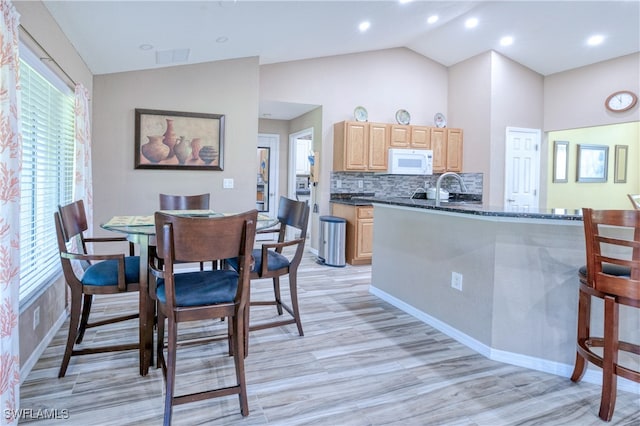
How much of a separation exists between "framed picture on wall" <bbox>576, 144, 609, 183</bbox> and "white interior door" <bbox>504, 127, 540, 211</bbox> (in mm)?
1176

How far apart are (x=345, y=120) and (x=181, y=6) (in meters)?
3.21

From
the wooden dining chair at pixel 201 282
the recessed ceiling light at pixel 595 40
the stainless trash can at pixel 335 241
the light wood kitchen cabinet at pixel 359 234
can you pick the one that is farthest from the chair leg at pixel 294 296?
the recessed ceiling light at pixel 595 40

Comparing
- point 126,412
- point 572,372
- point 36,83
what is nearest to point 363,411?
point 126,412

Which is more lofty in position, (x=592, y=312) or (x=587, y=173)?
(x=587, y=173)

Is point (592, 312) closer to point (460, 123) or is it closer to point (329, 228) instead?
point (329, 228)

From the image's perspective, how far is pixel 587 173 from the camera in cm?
685

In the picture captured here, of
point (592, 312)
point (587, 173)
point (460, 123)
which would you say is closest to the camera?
point (592, 312)

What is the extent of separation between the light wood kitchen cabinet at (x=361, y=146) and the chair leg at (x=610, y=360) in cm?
396

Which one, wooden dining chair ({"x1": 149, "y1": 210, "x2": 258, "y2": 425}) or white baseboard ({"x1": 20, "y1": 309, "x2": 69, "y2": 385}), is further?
white baseboard ({"x1": 20, "y1": 309, "x2": 69, "y2": 385})

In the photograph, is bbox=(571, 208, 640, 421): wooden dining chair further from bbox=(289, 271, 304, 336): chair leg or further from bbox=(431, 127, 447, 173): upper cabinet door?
bbox=(431, 127, 447, 173): upper cabinet door

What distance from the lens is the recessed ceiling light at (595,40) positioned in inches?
195

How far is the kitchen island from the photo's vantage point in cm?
235

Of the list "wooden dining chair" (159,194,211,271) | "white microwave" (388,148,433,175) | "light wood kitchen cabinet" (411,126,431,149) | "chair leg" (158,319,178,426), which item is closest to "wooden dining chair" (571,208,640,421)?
"chair leg" (158,319,178,426)

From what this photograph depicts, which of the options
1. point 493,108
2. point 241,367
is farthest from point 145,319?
point 493,108
